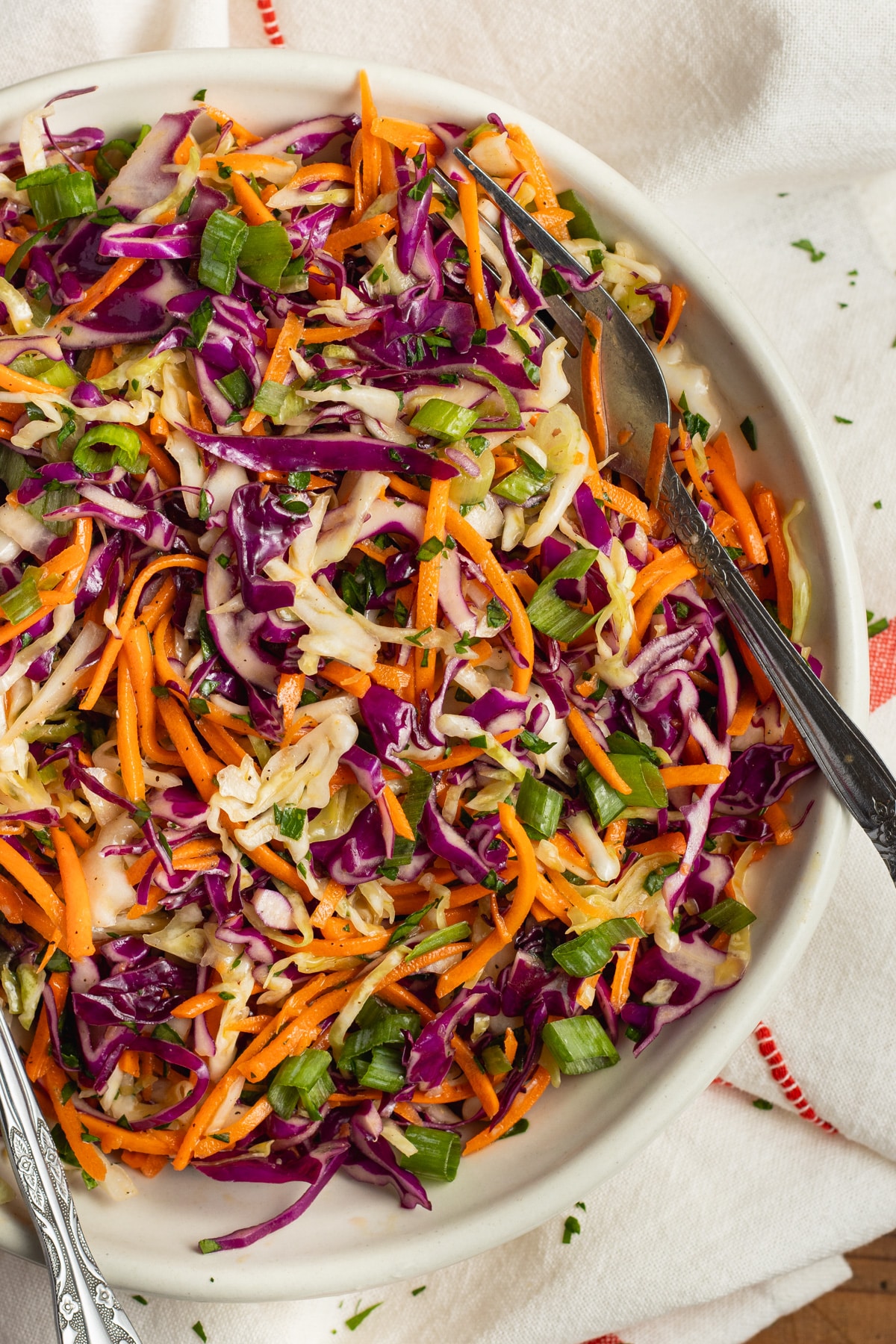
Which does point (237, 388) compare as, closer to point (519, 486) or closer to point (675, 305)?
point (519, 486)

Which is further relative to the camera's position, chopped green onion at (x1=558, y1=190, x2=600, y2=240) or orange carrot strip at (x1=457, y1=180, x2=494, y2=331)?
chopped green onion at (x1=558, y1=190, x2=600, y2=240)

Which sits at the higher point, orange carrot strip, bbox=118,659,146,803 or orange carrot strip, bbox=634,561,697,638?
A: orange carrot strip, bbox=634,561,697,638

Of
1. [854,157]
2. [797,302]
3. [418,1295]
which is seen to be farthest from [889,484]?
[418,1295]

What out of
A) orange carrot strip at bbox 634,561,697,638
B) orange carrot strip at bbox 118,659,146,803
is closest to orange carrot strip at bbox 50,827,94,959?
orange carrot strip at bbox 118,659,146,803

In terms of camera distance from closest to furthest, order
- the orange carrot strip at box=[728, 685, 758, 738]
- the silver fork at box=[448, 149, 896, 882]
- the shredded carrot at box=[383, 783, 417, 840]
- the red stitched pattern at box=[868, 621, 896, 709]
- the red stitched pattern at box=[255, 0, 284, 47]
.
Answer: the shredded carrot at box=[383, 783, 417, 840], the silver fork at box=[448, 149, 896, 882], the orange carrot strip at box=[728, 685, 758, 738], the red stitched pattern at box=[255, 0, 284, 47], the red stitched pattern at box=[868, 621, 896, 709]

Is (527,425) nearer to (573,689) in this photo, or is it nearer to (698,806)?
(573,689)

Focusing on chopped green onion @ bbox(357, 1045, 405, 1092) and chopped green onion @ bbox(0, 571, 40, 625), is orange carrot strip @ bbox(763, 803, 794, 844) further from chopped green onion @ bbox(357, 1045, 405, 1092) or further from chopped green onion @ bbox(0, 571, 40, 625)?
chopped green onion @ bbox(0, 571, 40, 625)
